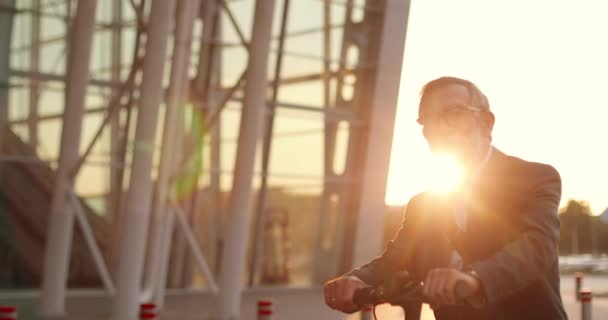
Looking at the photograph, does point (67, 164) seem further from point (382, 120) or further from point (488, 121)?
point (488, 121)

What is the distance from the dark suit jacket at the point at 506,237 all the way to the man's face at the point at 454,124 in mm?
89

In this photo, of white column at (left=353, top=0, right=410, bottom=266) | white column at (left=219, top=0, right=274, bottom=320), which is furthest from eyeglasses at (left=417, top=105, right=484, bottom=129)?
white column at (left=353, top=0, right=410, bottom=266)

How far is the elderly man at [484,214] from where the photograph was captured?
2389 millimetres

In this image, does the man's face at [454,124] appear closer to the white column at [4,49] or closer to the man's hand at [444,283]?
the man's hand at [444,283]

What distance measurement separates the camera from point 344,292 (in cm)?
262

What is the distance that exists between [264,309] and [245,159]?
6.86 metres

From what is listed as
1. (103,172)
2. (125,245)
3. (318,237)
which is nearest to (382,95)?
(318,237)

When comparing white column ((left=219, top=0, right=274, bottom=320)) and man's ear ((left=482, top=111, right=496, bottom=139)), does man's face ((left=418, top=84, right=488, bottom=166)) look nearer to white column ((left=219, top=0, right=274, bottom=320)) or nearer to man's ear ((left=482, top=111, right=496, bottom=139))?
man's ear ((left=482, top=111, right=496, bottom=139))

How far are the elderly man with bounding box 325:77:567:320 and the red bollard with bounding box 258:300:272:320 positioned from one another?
7.98 meters

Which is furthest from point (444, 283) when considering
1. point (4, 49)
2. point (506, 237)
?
point (4, 49)

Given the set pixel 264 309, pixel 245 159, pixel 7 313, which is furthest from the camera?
pixel 245 159

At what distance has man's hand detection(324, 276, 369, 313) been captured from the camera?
261 centimetres

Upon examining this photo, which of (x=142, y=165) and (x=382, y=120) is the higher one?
(x=382, y=120)

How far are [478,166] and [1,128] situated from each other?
62.1 feet
